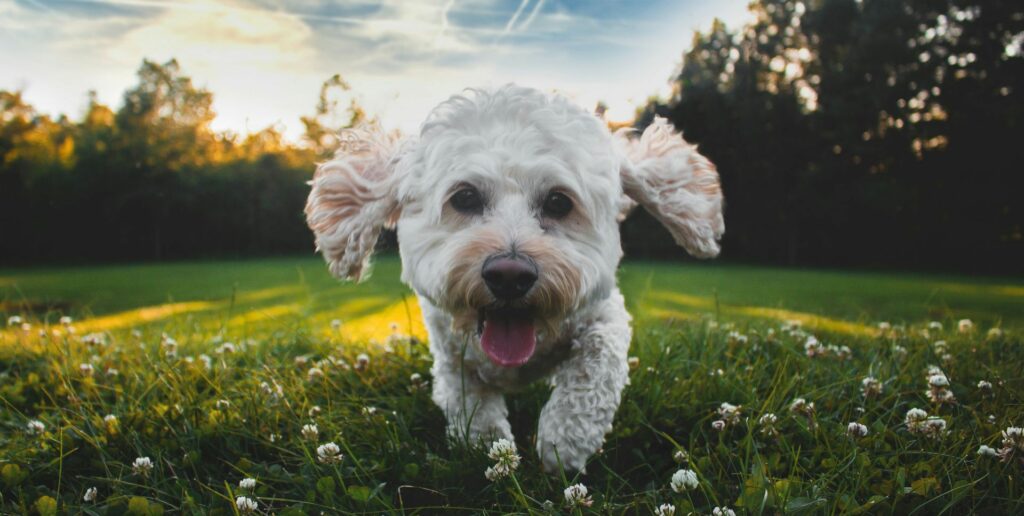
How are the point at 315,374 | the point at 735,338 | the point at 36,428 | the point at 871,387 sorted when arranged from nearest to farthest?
the point at 36,428
the point at 871,387
the point at 315,374
the point at 735,338

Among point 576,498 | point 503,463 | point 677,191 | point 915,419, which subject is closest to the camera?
point 576,498

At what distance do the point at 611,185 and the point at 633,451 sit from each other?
3.94 feet

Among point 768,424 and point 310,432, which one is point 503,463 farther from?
point 768,424

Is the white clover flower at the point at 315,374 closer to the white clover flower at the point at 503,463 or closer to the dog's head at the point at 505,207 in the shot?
the dog's head at the point at 505,207

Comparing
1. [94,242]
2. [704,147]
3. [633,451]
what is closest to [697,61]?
[704,147]

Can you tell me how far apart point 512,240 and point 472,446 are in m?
0.84

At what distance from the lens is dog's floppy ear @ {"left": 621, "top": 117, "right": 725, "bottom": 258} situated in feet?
11.8

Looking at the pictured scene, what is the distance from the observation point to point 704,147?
1241 inches

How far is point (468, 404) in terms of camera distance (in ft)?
10.2

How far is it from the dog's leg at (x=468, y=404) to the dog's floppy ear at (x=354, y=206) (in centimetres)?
73

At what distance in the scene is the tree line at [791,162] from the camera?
2719 centimetres

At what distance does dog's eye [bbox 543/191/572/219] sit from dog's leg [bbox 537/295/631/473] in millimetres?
566

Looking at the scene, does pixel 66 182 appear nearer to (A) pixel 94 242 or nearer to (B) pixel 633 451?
(A) pixel 94 242

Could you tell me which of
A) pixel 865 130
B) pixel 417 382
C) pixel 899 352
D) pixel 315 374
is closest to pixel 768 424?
pixel 899 352
